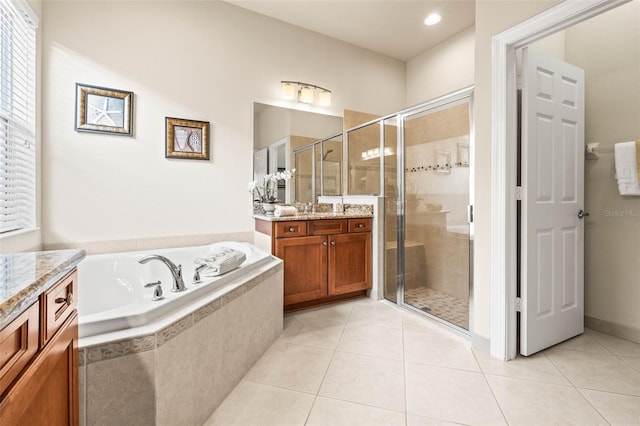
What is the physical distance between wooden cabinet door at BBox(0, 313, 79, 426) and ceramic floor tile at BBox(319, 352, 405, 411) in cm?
110

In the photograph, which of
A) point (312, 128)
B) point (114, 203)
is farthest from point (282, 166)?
point (114, 203)

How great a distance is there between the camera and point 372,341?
2.15m

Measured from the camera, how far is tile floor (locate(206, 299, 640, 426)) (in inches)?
55.1

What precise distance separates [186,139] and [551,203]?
113 inches

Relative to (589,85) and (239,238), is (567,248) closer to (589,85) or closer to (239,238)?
(589,85)

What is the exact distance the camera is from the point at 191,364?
50.4 inches

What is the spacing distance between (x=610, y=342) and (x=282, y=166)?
117 inches

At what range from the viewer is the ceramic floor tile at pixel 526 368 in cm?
169

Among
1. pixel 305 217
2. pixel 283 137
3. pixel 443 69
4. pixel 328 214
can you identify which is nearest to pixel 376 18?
pixel 443 69

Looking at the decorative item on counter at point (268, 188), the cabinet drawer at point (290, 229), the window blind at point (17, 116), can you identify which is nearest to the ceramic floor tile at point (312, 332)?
the cabinet drawer at point (290, 229)

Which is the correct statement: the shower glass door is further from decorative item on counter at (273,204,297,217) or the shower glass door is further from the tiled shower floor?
decorative item on counter at (273,204,297,217)

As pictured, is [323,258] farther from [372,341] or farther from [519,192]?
[519,192]

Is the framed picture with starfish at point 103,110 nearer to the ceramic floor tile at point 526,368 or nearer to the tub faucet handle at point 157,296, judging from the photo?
the tub faucet handle at point 157,296

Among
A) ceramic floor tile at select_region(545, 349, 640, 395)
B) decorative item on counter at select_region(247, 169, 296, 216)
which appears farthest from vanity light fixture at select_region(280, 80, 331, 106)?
ceramic floor tile at select_region(545, 349, 640, 395)
